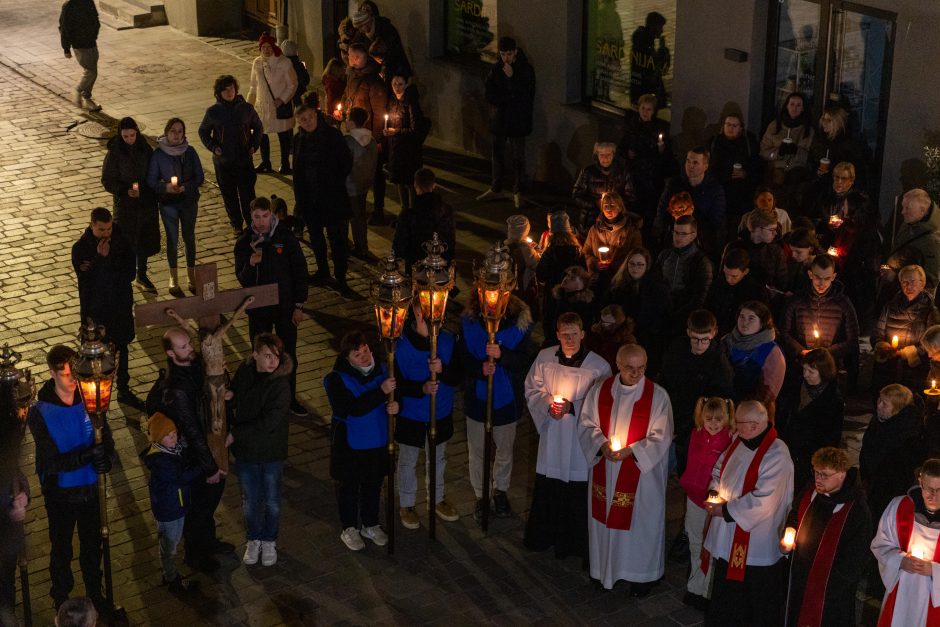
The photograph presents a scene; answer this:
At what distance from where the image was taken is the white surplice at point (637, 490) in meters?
10.6

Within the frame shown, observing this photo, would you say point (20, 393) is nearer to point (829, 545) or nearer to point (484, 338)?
point (484, 338)

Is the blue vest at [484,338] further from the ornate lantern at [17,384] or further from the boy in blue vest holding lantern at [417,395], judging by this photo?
the ornate lantern at [17,384]

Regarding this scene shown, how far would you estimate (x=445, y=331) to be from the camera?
448 inches

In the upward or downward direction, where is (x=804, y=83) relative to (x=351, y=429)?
upward

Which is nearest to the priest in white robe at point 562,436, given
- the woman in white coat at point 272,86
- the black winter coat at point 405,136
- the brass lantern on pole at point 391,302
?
the brass lantern on pole at point 391,302

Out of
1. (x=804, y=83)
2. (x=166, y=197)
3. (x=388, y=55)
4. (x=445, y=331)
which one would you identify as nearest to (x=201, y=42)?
(x=388, y=55)

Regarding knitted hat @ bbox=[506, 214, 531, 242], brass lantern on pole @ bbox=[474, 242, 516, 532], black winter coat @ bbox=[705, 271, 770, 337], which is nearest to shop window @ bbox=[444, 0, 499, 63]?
knitted hat @ bbox=[506, 214, 531, 242]

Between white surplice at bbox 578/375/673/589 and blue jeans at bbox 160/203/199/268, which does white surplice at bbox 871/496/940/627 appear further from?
blue jeans at bbox 160/203/199/268

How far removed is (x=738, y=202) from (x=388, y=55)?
6.00m

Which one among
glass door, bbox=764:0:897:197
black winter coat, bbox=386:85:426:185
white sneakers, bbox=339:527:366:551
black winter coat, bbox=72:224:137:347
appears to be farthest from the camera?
black winter coat, bbox=386:85:426:185

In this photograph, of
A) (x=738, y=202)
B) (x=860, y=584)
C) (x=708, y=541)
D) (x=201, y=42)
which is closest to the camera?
(x=708, y=541)

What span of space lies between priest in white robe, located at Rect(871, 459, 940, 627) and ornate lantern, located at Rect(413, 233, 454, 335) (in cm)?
338

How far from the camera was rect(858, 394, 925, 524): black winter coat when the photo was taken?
10.6 m

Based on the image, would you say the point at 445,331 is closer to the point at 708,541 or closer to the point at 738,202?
the point at 708,541
